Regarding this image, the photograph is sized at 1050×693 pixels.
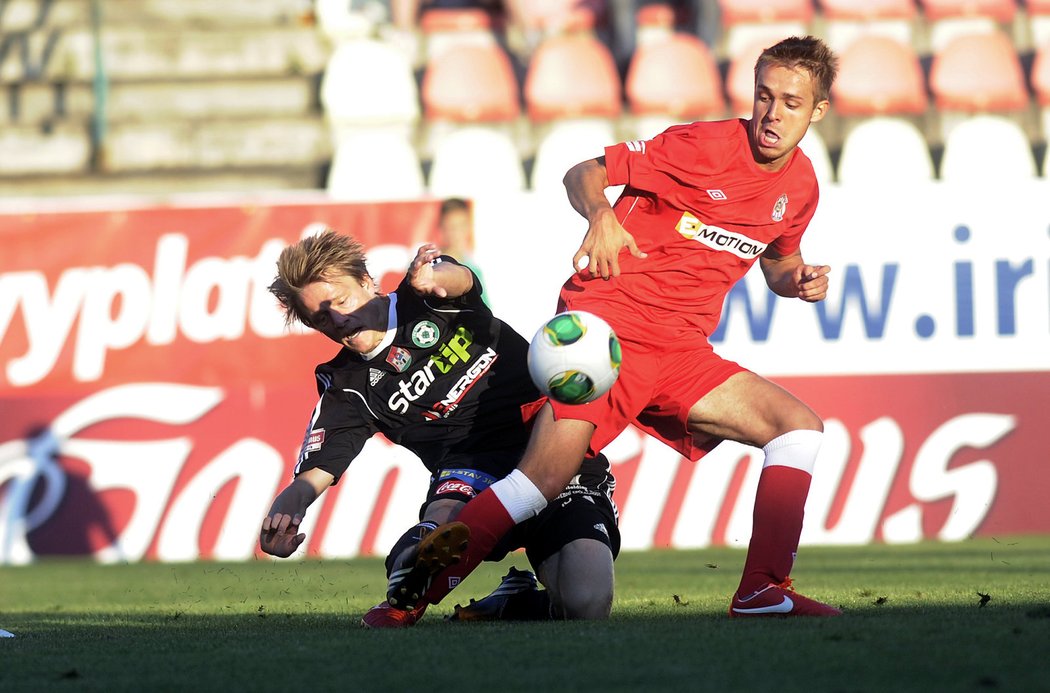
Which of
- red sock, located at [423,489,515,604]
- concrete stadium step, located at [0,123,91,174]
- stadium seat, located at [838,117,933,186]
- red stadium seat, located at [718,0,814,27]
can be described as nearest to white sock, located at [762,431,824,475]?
red sock, located at [423,489,515,604]

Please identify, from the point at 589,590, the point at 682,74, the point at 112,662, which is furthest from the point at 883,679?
the point at 682,74

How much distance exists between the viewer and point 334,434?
205 inches

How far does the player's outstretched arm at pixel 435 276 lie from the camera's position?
15.9 feet

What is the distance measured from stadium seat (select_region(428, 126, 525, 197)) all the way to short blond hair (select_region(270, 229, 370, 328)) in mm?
6885

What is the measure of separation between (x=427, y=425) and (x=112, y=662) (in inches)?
63.4

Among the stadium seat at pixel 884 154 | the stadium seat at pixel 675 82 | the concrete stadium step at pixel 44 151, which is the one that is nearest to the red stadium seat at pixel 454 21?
the stadium seat at pixel 675 82

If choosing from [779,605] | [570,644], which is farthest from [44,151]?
[570,644]

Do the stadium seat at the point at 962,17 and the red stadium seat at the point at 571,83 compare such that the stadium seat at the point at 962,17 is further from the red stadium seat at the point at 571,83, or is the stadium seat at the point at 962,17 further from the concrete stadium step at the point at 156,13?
the concrete stadium step at the point at 156,13

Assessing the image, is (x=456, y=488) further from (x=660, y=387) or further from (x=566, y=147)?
(x=566, y=147)

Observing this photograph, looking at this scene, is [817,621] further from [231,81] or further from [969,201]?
[231,81]

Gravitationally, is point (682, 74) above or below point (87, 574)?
above

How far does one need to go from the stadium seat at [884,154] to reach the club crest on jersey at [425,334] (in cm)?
757

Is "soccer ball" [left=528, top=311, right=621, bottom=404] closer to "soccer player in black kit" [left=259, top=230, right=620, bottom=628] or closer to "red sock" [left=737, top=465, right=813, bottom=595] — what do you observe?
"soccer player in black kit" [left=259, top=230, right=620, bottom=628]

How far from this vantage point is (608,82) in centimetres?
1356
